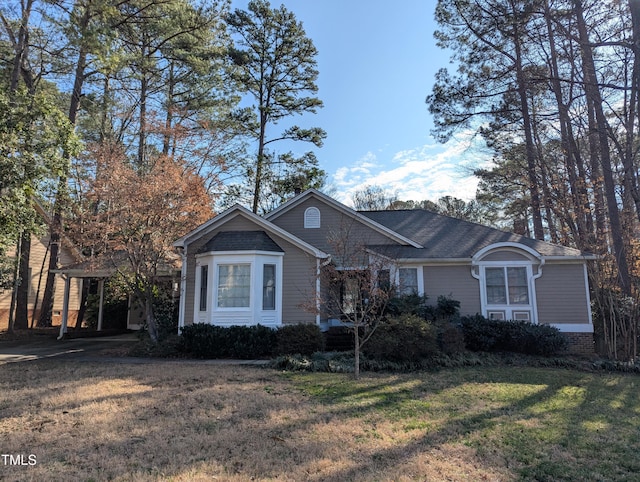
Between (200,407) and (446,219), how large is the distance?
44.4ft

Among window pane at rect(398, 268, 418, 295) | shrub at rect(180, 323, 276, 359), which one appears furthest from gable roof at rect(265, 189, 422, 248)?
shrub at rect(180, 323, 276, 359)

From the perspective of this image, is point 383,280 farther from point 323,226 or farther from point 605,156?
point 605,156

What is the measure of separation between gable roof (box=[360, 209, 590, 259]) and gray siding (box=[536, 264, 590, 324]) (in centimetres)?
58

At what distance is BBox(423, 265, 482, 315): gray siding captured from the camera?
13.6 meters

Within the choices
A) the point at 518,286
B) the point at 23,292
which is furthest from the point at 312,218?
the point at 23,292

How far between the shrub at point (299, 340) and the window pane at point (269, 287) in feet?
4.23

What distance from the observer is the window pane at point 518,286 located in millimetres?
13438

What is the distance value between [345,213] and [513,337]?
6958mm

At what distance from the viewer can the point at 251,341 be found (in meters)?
11.4

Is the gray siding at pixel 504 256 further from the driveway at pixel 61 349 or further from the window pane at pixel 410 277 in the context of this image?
the driveway at pixel 61 349

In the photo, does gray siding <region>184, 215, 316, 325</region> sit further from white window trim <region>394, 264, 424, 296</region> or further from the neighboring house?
the neighboring house

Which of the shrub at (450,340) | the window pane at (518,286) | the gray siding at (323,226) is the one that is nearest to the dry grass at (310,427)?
the shrub at (450,340)

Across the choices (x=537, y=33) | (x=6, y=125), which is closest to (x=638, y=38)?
(x=537, y=33)

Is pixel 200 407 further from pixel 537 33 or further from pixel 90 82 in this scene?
pixel 90 82
